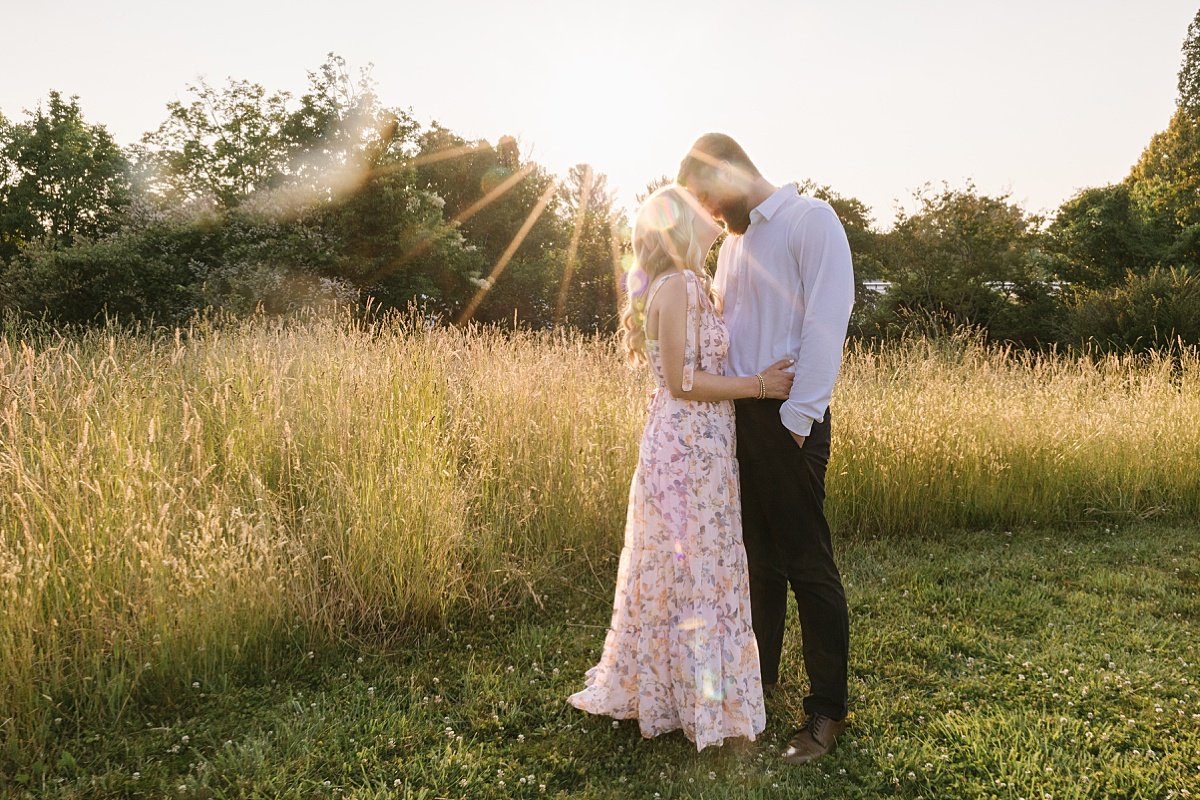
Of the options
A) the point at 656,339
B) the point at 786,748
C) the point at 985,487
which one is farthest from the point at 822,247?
the point at 985,487

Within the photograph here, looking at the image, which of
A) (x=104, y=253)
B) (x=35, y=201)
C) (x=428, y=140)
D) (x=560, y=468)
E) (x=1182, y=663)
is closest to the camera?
(x=1182, y=663)

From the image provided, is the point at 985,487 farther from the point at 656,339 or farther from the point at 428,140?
the point at 428,140

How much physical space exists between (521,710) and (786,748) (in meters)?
1.09

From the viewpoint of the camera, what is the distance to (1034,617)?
4301mm

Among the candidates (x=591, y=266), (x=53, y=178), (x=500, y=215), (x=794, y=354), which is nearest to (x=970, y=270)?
(x=591, y=266)

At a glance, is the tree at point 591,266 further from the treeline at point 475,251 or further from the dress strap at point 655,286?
the dress strap at point 655,286

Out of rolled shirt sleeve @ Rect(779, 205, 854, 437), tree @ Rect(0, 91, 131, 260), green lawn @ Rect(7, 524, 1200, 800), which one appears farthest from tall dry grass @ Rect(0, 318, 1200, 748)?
tree @ Rect(0, 91, 131, 260)

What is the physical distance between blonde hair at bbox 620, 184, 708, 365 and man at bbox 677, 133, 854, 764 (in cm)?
12

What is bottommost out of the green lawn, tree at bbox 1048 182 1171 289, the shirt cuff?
the green lawn

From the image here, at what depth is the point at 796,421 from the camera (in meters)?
2.64

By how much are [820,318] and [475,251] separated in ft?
57.5

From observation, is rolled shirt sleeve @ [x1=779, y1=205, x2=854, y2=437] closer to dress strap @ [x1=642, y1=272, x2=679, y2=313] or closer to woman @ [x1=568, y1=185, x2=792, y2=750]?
woman @ [x1=568, y1=185, x2=792, y2=750]

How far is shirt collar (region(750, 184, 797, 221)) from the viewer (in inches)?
108

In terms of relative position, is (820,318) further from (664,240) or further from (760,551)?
(760,551)
